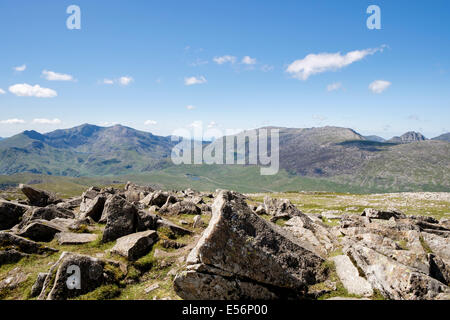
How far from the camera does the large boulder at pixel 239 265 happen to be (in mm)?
13391

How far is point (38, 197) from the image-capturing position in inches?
1593

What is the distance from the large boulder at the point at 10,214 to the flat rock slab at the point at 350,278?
3573 cm

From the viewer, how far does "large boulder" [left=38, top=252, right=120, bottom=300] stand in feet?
44.9

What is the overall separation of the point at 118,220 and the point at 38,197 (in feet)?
94.6

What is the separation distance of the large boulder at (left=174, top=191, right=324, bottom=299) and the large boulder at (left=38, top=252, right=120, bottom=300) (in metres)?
5.28

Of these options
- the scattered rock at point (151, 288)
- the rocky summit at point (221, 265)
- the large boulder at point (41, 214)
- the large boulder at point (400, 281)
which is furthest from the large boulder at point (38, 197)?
the large boulder at point (400, 281)

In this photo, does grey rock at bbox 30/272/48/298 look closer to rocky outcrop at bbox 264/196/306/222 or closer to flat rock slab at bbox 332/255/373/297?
flat rock slab at bbox 332/255/373/297

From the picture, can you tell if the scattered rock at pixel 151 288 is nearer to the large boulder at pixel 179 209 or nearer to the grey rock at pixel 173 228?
the grey rock at pixel 173 228

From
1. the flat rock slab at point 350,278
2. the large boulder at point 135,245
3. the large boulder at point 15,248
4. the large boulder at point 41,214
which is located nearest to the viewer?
the flat rock slab at point 350,278

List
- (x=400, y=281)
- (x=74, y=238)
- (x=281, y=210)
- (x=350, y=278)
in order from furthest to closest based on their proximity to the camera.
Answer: (x=281, y=210)
(x=74, y=238)
(x=350, y=278)
(x=400, y=281)

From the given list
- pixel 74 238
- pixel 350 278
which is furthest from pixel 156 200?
pixel 350 278

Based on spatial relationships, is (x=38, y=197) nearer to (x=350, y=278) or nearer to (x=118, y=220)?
(x=118, y=220)

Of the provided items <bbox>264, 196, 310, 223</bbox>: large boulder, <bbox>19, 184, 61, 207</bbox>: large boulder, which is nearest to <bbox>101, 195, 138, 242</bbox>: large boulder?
<bbox>264, 196, 310, 223</bbox>: large boulder
